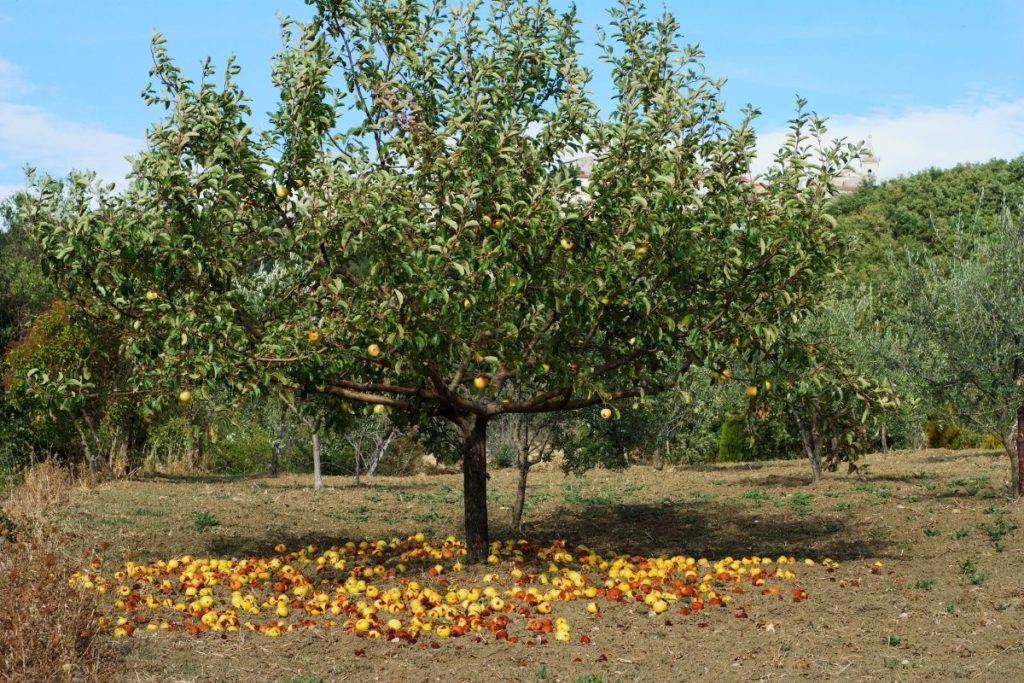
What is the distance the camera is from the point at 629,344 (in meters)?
10.5

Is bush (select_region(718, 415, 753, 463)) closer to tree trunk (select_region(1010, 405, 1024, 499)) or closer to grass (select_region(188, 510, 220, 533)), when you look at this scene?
tree trunk (select_region(1010, 405, 1024, 499))

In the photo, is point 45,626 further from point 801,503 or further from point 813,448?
point 813,448

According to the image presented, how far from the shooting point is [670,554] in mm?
12984

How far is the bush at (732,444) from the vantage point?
Answer: 3008 cm

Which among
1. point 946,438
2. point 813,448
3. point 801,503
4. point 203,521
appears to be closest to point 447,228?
point 203,521

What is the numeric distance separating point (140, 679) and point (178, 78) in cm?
531

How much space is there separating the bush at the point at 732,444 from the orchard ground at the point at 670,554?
593cm

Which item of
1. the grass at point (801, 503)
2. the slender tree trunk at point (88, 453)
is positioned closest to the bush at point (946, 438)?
the grass at point (801, 503)

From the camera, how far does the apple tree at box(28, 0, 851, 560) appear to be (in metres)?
8.78

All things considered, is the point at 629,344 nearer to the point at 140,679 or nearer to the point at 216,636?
the point at 216,636

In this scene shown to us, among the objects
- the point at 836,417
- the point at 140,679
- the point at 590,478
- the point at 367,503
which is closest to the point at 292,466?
the point at 590,478

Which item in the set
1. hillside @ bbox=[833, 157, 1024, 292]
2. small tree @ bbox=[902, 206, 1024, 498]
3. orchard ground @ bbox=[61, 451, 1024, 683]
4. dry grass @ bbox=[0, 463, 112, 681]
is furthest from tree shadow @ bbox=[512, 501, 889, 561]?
hillside @ bbox=[833, 157, 1024, 292]

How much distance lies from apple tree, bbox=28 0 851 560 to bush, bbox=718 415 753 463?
65.3 ft

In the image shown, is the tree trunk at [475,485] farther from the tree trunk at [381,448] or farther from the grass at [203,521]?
the tree trunk at [381,448]
